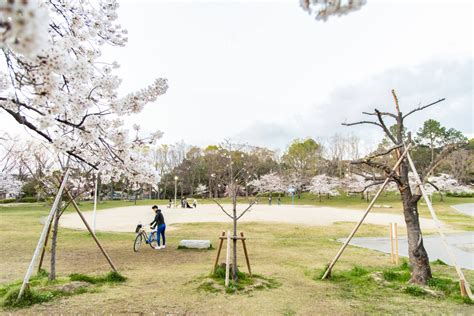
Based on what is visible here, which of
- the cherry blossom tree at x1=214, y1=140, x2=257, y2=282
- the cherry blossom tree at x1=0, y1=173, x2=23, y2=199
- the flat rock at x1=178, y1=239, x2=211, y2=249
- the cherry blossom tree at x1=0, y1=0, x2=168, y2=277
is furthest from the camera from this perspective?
the cherry blossom tree at x1=0, y1=173, x2=23, y2=199

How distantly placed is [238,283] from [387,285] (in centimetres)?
309

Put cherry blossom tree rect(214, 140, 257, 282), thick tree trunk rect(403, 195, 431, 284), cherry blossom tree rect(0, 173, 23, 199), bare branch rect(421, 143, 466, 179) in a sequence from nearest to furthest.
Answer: thick tree trunk rect(403, 195, 431, 284) → bare branch rect(421, 143, 466, 179) → cherry blossom tree rect(214, 140, 257, 282) → cherry blossom tree rect(0, 173, 23, 199)

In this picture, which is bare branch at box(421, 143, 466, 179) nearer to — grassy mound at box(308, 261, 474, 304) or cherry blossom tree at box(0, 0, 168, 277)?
grassy mound at box(308, 261, 474, 304)

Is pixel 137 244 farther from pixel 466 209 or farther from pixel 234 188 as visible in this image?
pixel 466 209

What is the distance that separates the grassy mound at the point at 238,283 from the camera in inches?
235

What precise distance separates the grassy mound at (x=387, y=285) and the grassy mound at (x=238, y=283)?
1.27 meters

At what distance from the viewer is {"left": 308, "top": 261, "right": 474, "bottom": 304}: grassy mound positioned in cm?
573

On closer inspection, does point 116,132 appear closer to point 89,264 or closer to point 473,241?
point 89,264

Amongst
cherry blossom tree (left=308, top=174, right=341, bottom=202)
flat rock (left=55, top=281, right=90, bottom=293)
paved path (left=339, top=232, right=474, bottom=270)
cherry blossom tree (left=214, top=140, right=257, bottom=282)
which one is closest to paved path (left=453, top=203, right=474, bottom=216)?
cherry blossom tree (left=308, top=174, right=341, bottom=202)

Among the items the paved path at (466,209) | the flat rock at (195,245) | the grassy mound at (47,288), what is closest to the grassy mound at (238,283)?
the grassy mound at (47,288)

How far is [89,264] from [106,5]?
22.9ft

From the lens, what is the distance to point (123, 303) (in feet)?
17.3

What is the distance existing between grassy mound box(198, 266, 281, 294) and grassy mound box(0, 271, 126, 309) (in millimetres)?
2016

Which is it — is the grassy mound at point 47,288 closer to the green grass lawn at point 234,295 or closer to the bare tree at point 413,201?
the green grass lawn at point 234,295
